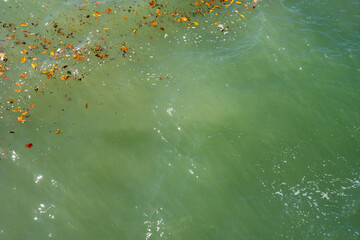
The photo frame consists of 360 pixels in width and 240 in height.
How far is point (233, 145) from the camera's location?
5.14 m

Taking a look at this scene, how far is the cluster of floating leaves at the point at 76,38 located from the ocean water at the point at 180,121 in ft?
0.13

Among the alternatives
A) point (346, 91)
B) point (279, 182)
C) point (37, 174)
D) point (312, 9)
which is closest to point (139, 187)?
point (37, 174)

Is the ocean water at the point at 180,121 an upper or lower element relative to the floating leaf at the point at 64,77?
lower

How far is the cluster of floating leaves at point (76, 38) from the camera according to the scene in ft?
19.8

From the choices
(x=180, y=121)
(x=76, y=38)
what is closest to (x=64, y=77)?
(x=76, y=38)

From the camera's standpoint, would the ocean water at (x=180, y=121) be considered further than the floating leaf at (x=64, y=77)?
No

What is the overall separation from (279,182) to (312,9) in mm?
Result: 5141

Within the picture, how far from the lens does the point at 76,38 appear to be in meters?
6.78

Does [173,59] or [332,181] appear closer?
[332,181]

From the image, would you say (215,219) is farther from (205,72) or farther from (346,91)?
(346,91)

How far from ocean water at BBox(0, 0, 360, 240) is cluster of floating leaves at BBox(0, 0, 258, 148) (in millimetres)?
39

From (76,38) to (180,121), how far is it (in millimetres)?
3458

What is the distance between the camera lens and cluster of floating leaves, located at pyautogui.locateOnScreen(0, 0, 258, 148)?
19.8ft

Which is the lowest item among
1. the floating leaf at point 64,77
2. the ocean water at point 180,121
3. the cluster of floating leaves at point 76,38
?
the ocean water at point 180,121
